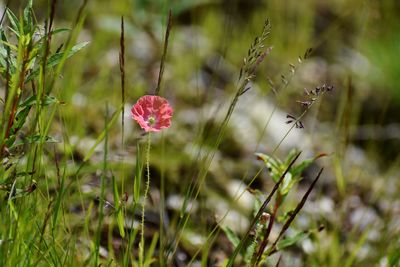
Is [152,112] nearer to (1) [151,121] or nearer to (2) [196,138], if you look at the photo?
(1) [151,121]

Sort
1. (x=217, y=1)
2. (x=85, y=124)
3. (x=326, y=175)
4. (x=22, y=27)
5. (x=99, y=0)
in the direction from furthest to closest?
(x=217, y=1), (x=99, y=0), (x=326, y=175), (x=85, y=124), (x=22, y=27)

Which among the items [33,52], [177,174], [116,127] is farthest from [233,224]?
[33,52]

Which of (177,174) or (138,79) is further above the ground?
(138,79)

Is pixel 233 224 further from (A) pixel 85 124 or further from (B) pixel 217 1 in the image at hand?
(B) pixel 217 1

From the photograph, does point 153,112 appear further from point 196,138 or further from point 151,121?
point 196,138

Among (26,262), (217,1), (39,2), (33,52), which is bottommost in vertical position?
(26,262)

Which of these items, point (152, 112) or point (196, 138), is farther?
point (196, 138)

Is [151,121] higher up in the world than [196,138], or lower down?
lower down

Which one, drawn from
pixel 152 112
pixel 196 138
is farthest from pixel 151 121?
pixel 196 138
